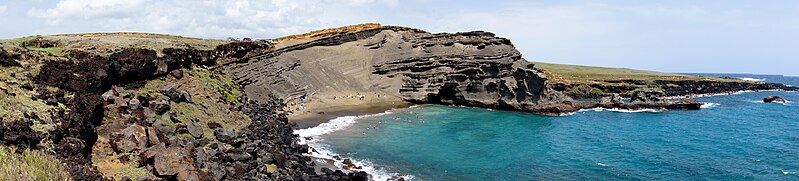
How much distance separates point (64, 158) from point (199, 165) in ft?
23.7

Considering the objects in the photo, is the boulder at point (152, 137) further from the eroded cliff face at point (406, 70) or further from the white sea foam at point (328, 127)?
the eroded cliff face at point (406, 70)

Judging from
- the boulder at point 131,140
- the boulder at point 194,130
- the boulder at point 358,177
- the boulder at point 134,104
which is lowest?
the boulder at point 358,177

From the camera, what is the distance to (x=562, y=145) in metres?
54.8

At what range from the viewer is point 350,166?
139 feet

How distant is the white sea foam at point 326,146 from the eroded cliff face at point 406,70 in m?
13.2

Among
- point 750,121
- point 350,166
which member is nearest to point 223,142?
point 350,166

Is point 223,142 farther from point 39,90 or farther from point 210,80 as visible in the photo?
point 210,80

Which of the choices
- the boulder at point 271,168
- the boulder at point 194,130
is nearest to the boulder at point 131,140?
the boulder at point 194,130

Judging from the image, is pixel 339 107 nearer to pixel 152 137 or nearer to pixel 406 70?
pixel 406 70

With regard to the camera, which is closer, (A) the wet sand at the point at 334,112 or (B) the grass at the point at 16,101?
(B) the grass at the point at 16,101

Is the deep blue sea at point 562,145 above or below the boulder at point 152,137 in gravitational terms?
below

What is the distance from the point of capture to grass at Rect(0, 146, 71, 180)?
18.0 meters

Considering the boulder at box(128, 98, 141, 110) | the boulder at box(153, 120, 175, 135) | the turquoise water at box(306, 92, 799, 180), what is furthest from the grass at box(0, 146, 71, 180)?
the turquoise water at box(306, 92, 799, 180)

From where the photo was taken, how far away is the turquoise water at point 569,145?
42500 millimetres
